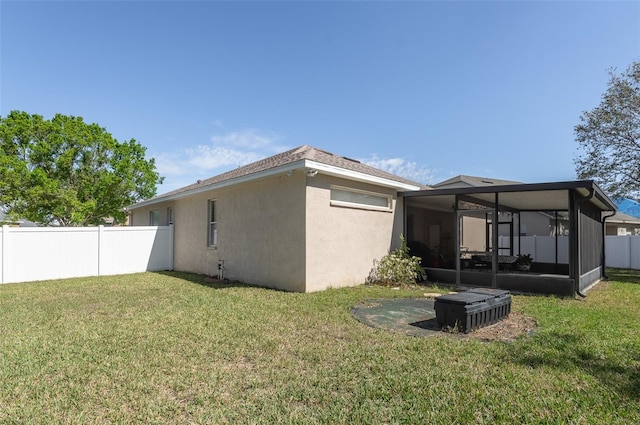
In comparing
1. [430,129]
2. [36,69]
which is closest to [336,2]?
[430,129]

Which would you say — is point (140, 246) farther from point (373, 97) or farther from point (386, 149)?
point (386, 149)

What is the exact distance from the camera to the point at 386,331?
5.24 meters

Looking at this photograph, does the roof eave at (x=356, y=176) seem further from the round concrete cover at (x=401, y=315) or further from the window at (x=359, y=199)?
the round concrete cover at (x=401, y=315)

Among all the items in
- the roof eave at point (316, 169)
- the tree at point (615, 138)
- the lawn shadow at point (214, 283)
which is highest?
the tree at point (615, 138)

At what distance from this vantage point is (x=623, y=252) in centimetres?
1859

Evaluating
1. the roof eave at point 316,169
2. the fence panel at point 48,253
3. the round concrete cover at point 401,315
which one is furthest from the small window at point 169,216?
the round concrete cover at point 401,315

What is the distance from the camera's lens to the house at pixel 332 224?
28.1 ft

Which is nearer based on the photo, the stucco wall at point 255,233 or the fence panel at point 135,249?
the stucco wall at point 255,233

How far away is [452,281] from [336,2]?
30.5 feet

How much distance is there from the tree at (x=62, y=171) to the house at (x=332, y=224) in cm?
1325

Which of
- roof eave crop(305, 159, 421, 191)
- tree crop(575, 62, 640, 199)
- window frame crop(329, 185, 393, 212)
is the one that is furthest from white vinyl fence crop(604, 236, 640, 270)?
window frame crop(329, 185, 393, 212)

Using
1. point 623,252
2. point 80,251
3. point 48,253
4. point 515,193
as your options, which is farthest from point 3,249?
point 623,252

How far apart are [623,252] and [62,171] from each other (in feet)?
110

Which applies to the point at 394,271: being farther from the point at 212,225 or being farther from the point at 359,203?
the point at 212,225
